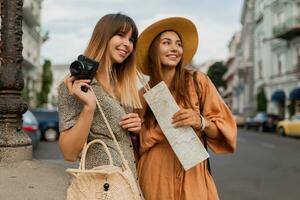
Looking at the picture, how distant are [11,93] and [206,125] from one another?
2.45 m

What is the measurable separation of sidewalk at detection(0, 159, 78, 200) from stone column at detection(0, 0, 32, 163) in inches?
5.4

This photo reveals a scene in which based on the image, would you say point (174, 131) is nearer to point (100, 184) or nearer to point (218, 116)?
point (218, 116)

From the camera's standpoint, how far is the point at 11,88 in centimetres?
421

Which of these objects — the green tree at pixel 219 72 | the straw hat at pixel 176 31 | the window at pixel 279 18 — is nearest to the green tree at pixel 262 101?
the window at pixel 279 18

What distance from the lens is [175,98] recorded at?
2.50m

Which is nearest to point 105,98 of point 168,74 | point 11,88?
point 168,74

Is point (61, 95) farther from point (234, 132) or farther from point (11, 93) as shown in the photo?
point (11, 93)

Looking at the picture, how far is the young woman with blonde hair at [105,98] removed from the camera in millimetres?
2064

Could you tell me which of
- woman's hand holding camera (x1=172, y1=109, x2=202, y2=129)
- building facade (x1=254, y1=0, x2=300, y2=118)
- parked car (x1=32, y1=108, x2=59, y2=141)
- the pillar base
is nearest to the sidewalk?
the pillar base

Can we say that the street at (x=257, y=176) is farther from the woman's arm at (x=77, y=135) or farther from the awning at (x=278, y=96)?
the awning at (x=278, y=96)

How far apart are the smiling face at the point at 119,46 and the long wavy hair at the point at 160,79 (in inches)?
10.5

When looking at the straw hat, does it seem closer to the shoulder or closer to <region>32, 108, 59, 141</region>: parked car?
the shoulder

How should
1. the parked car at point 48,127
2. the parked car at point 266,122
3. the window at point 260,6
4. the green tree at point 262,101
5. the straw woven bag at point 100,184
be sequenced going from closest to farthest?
the straw woven bag at point 100,184, the parked car at point 48,127, the parked car at point 266,122, the green tree at point 262,101, the window at point 260,6

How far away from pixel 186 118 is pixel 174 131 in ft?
0.32
